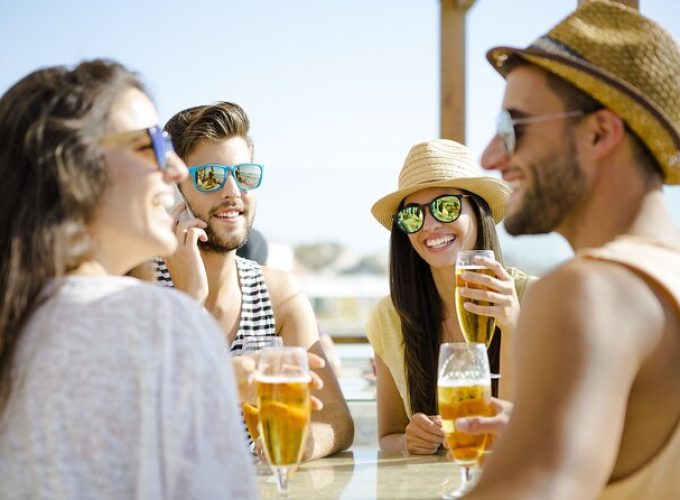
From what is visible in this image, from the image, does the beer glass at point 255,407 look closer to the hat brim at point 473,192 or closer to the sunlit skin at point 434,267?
the sunlit skin at point 434,267

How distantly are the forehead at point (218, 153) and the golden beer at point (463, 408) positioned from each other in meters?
1.66

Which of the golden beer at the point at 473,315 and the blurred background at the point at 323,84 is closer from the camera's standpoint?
the golden beer at the point at 473,315

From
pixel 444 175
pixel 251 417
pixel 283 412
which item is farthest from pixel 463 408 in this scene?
pixel 444 175

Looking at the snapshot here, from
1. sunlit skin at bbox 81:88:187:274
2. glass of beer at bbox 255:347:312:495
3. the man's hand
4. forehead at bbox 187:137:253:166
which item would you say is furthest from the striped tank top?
sunlit skin at bbox 81:88:187:274

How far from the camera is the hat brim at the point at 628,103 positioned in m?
1.62

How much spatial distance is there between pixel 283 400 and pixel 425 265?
179cm

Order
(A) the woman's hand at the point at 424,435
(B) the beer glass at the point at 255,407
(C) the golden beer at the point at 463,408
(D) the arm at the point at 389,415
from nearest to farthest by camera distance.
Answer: (C) the golden beer at the point at 463,408 < (B) the beer glass at the point at 255,407 < (A) the woman's hand at the point at 424,435 < (D) the arm at the point at 389,415

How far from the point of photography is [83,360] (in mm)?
1370

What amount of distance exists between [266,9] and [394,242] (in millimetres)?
19679

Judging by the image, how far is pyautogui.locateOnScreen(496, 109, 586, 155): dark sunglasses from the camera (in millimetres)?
1686

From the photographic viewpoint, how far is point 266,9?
2228 centimetres

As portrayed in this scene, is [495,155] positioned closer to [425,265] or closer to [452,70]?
[425,265]

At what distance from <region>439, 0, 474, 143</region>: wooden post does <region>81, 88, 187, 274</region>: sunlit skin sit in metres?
4.16

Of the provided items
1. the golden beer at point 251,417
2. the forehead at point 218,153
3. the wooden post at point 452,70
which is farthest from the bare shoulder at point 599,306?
the wooden post at point 452,70
